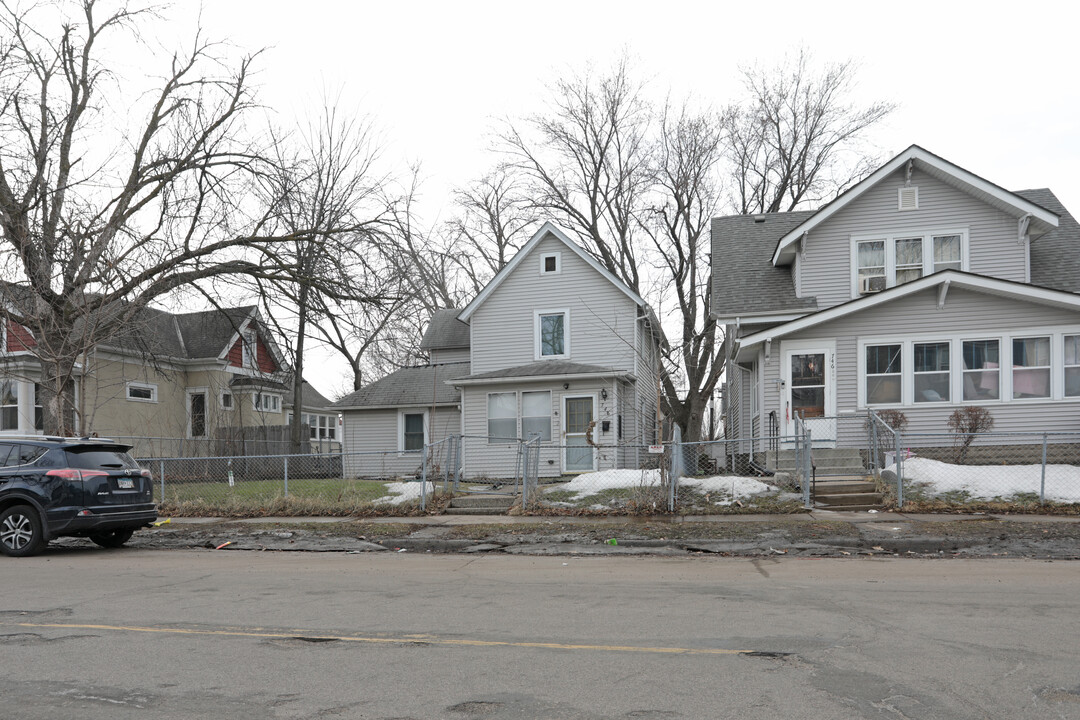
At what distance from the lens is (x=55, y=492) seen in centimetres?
1214

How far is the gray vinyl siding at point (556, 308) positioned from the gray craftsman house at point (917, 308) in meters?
3.45

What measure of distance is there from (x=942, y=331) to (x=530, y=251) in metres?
12.0

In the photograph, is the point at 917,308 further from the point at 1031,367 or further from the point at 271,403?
the point at 271,403

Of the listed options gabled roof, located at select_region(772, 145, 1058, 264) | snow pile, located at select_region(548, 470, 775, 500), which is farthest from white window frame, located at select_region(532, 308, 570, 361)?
snow pile, located at select_region(548, 470, 775, 500)

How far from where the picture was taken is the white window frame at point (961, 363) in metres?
17.8

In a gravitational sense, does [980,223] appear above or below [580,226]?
below

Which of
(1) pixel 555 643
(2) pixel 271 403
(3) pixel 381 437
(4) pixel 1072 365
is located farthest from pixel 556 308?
(1) pixel 555 643

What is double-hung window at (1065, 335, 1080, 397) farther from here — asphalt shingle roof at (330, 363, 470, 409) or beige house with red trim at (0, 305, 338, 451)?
beige house with red trim at (0, 305, 338, 451)

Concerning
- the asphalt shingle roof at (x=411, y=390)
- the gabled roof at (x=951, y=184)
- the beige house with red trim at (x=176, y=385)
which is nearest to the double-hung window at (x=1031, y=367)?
the gabled roof at (x=951, y=184)

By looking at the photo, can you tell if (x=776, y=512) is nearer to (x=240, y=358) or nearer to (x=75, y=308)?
(x=75, y=308)

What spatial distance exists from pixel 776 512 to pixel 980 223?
35.2ft

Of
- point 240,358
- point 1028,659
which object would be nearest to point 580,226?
point 240,358

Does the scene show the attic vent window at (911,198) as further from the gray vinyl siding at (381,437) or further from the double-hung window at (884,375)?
the gray vinyl siding at (381,437)

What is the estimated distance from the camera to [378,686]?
5270 millimetres
